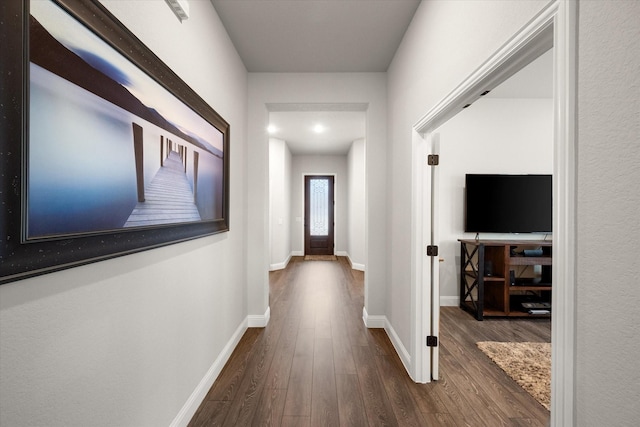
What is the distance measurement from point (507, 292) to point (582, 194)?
3265 mm

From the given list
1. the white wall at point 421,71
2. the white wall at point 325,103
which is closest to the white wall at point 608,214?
the white wall at point 421,71

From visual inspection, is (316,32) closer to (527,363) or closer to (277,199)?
(527,363)

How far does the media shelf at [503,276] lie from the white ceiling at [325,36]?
1981mm

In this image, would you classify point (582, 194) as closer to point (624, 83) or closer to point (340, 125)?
point (624, 83)

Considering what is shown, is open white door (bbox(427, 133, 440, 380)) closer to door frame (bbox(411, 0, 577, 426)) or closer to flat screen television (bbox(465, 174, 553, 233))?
door frame (bbox(411, 0, 577, 426))

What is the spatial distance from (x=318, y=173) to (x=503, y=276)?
5466mm

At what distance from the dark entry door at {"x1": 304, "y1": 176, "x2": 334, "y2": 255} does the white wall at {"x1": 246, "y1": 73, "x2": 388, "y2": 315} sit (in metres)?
4.95

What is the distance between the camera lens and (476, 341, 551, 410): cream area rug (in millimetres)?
2113

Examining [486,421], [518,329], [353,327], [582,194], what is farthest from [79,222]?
[518,329]

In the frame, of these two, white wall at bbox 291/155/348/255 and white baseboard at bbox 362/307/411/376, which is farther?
white wall at bbox 291/155/348/255

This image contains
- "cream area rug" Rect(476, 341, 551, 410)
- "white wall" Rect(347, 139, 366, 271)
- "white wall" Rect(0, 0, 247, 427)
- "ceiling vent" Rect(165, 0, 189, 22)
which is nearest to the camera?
"white wall" Rect(0, 0, 247, 427)

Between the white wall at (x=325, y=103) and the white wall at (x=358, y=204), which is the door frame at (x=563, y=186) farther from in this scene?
the white wall at (x=358, y=204)

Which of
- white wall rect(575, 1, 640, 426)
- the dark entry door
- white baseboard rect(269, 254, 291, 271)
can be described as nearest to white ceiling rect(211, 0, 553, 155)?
white wall rect(575, 1, 640, 426)

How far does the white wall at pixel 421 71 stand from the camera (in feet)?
4.17
